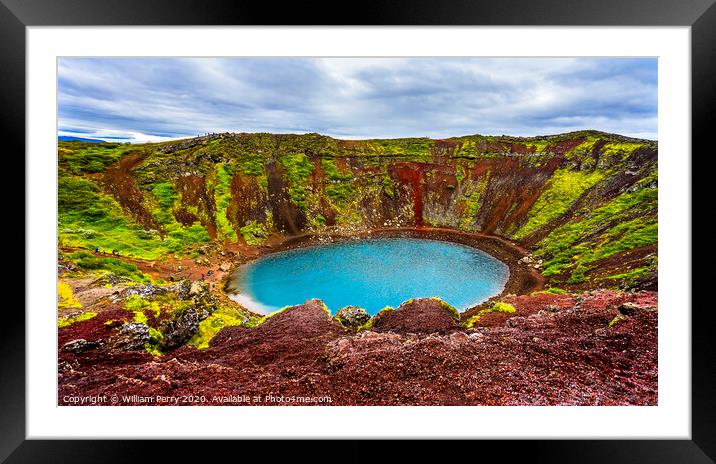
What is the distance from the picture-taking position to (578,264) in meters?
14.0

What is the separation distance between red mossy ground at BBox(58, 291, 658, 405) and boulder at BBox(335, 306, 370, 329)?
208cm

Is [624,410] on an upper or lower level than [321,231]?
lower

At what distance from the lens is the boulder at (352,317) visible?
29.5 ft

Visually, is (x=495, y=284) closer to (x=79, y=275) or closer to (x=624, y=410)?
(x=624, y=410)

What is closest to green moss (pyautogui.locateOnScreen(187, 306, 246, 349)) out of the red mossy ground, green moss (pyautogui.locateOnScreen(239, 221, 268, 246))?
the red mossy ground

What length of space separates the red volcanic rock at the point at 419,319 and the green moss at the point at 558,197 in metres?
16.5

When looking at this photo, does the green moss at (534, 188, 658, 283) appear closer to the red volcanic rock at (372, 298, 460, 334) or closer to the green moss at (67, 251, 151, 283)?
the red volcanic rock at (372, 298, 460, 334)

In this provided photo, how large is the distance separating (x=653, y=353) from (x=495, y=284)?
1032cm

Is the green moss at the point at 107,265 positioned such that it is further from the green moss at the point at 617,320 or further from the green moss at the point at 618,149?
the green moss at the point at 618,149

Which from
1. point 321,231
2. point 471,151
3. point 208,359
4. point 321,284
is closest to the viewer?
point 208,359

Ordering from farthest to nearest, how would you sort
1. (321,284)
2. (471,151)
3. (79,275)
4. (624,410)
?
(471,151) → (321,284) → (79,275) → (624,410)

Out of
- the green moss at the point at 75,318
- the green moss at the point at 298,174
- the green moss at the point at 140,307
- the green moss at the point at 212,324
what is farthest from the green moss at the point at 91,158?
the green moss at the point at 212,324
